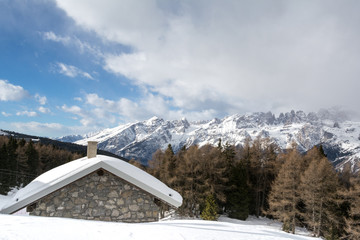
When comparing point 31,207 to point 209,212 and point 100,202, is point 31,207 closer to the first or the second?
point 100,202

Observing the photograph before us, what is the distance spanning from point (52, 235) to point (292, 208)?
27.3 metres

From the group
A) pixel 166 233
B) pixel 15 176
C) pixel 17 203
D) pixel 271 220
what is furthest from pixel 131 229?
pixel 15 176

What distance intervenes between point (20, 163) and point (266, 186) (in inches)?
1744

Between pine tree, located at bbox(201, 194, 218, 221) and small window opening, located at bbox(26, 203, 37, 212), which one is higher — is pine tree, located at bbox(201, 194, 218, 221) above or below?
below

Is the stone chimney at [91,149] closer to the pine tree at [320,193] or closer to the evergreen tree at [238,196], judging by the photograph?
the pine tree at [320,193]

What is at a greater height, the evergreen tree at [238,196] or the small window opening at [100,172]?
the small window opening at [100,172]

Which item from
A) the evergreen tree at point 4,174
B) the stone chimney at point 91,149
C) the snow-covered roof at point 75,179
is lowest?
the evergreen tree at point 4,174

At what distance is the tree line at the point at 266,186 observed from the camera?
22.2m

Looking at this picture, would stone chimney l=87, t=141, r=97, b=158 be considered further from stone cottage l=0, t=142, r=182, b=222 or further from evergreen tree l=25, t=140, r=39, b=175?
evergreen tree l=25, t=140, r=39, b=175

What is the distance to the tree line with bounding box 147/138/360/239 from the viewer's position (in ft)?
72.9

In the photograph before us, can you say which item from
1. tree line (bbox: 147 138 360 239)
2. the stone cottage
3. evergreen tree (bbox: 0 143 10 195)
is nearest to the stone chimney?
the stone cottage

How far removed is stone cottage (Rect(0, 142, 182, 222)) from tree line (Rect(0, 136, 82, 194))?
26.6 metres

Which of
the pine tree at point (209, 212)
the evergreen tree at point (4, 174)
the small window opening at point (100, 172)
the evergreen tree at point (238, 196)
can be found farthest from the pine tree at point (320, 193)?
the evergreen tree at point (4, 174)

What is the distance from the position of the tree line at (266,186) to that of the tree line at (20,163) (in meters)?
20.7
